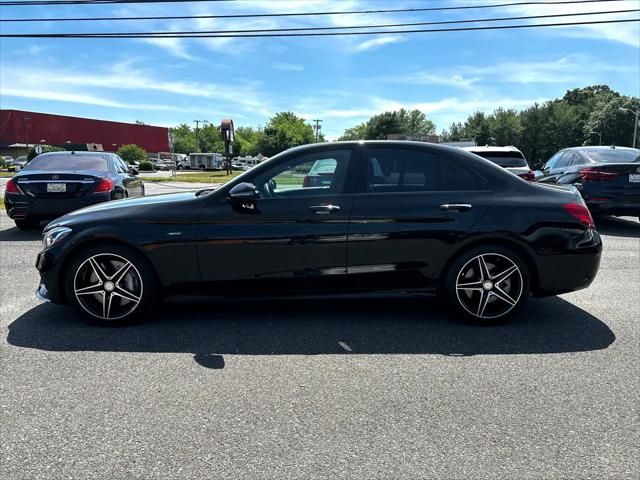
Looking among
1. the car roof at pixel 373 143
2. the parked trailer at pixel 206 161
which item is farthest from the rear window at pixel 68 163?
the parked trailer at pixel 206 161

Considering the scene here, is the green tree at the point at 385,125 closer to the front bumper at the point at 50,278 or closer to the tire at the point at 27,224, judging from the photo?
the tire at the point at 27,224

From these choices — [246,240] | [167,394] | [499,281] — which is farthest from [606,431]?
[246,240]

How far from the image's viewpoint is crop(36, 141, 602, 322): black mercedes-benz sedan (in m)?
4.06

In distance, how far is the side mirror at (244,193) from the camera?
13.1 ft

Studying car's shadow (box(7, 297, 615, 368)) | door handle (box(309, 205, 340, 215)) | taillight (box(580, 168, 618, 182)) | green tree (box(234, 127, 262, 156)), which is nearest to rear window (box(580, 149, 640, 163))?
taillight (box(580, 168, 618, 182))

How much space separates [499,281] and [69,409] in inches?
130

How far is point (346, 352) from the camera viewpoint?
3.67 meters

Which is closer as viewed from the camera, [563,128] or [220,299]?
[220,299]

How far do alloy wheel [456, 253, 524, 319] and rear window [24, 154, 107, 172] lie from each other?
282 inches

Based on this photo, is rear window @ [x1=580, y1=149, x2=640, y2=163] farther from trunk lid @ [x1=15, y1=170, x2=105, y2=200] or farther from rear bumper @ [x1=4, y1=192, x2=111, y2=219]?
trunk lid @ [x1=15, y1=170, x2=105, y2=200]

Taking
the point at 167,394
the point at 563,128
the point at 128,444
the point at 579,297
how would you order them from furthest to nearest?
the point at 563,128, the point at 579,297, the point at 167,394, the point at 128,444

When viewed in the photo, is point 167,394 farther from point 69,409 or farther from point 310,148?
point 310,148

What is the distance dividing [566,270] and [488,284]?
2.24 feet

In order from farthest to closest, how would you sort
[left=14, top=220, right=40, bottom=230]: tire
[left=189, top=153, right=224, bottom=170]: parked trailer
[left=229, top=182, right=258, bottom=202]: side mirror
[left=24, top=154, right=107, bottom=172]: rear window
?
[left=189, top=153, right=224, bottom=170]: parked trailer
[left=24, top=154, right=107, bottom=172]: rear window
[left=14, top=220, right=40, bottom=230]: tire
[left=229, top=182, right=258, bottom=202]: side mirror
